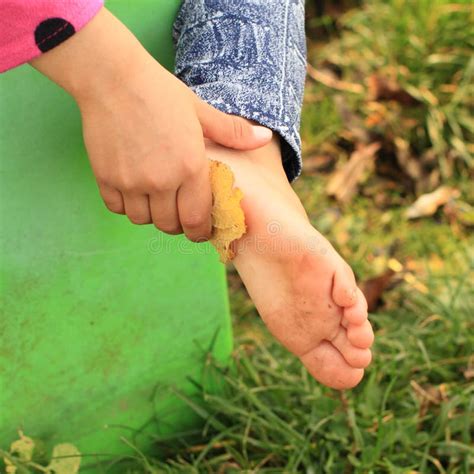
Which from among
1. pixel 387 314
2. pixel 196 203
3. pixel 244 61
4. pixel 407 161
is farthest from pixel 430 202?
pixel 196 203

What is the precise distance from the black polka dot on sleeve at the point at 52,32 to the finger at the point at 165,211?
190 millimetres

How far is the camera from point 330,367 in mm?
984

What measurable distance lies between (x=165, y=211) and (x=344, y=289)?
22 cm

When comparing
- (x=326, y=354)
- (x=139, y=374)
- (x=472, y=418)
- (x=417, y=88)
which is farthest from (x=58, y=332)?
(x=417, y=88)

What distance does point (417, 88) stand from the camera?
6.83ft

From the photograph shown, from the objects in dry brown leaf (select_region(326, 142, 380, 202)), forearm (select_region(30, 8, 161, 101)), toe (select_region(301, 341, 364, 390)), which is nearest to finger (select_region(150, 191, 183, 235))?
forearm (select_region(30, 8, 161, 101))

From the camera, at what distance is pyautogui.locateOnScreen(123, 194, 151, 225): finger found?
0.88 metres

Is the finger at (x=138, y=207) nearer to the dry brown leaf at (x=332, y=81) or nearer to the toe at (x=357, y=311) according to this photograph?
the toe at (x=357, y=311)

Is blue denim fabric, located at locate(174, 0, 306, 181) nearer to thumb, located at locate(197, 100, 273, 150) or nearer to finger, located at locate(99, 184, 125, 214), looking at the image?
thumb, located at locate(197, 100, 273, 150)

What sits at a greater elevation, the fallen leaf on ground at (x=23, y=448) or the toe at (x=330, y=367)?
the toe at (x=330, y=367)

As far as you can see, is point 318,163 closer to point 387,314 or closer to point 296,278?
point 387,314

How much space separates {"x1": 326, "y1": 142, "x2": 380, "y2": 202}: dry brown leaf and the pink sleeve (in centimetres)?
121

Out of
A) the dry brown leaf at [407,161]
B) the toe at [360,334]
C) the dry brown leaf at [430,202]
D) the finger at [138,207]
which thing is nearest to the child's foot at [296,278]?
the toe at [360,334]

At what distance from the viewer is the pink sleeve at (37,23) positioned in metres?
0.79
